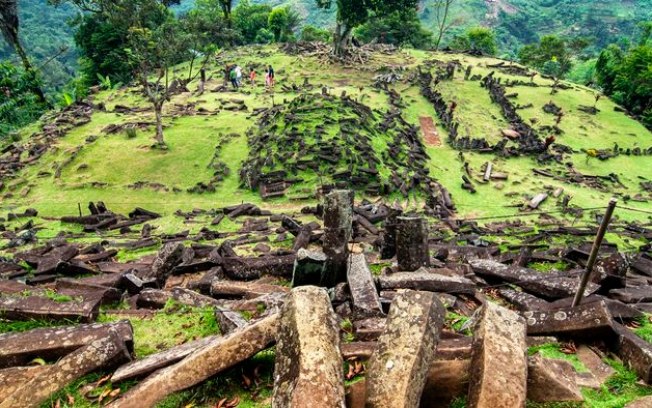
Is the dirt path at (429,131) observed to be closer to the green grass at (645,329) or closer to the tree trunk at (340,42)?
the tree trunk at (340,42)

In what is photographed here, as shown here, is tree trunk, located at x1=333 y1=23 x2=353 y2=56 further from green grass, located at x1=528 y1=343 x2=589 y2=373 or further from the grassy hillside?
green grass, located at x1=528 y1=343 x2=589 y2=373

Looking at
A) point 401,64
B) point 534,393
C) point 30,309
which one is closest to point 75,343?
point 30,309

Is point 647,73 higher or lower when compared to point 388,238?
higher

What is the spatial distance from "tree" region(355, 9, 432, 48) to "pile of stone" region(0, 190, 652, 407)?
49019mm

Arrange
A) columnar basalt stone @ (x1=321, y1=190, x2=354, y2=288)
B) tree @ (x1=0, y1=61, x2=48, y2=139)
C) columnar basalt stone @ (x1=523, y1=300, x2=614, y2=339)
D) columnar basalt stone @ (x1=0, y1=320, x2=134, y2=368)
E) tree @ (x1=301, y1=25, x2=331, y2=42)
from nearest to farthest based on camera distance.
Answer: columnar basalt stone @ (x1=0, y1=320, x2=134, y2=368) → columnar basalt stone @ (x1=523, y1=300, x2=614, y2=339) → columnar basalt stone @ (x1=321, y1=190, x2=354, y2=288) → tree @ (x1=0, y1=61, x2=48, y2=139) → tree @ (x1=301, y1=25, x2=331, y2=42)

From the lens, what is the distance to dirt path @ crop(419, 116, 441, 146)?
79.0 ft

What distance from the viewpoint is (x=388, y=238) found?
30.0 ft

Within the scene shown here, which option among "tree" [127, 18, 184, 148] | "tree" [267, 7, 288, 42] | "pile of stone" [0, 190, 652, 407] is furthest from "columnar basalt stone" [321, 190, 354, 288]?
→ "tree" [267, 7, 288, 42]

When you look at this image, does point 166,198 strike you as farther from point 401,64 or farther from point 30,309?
point 401,64

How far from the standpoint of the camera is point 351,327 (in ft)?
17.0

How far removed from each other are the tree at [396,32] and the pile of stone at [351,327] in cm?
4902

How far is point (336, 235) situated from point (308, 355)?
3998 mm

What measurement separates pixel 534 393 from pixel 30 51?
10573cm

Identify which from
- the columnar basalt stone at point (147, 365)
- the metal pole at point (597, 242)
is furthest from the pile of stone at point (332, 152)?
the columnar basalt stone at point (147, 365)
